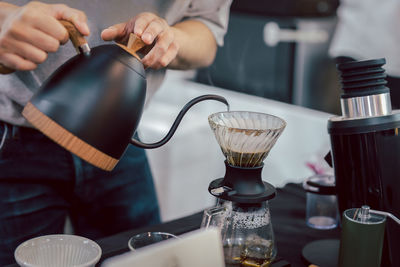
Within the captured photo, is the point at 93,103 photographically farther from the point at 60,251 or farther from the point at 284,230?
the point at 284,230

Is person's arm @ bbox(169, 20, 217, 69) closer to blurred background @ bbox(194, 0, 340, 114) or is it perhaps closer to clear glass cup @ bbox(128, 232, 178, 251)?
clear glass cup @ bbox(128, 232, 178, 251)

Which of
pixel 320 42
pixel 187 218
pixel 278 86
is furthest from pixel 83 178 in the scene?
pixel 320 42

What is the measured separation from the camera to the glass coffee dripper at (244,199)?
71cm

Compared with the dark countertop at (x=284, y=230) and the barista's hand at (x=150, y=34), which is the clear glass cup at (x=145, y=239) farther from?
the barista's hand at (x=150, y=34)

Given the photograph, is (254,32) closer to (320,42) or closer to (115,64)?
(320,42)

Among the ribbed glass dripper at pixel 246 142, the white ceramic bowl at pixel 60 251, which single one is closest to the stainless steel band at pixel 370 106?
the ribbed glass dripper at pixel 246 142

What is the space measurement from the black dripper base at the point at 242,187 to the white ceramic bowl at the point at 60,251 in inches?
7.9

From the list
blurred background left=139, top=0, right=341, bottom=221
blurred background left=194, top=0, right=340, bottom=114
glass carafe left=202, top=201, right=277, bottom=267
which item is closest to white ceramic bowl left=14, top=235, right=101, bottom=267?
glass carafe left=202, top=201, right=277, bottom=267

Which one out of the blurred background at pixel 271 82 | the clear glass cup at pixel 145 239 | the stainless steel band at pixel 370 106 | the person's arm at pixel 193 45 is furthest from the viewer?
the blurred background at pixel 271 82

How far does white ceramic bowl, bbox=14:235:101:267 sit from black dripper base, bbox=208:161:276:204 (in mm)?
202

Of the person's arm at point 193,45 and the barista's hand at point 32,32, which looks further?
the person's arm at point 193,45

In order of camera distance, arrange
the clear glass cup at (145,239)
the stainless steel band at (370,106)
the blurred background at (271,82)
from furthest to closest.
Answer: the blurred background at (271,82) < the stainless steel band at (370,106) < the clear glass cup at (145,239)

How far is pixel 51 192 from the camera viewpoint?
1004 millimetres

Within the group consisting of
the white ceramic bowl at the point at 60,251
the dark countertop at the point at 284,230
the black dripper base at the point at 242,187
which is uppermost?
the black dripper base at the point at 242,187
